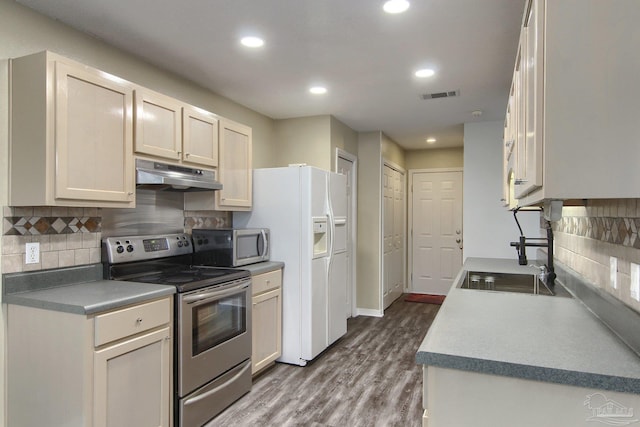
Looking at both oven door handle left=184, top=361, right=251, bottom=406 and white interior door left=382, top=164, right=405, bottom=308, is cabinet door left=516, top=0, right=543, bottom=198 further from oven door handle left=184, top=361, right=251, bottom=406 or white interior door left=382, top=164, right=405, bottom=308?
white interior door left=382, top=164, right=405, bottom=308

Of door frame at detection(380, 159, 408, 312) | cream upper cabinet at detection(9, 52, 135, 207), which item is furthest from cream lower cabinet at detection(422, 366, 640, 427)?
door frame at detection(380, 159, 408, 312)

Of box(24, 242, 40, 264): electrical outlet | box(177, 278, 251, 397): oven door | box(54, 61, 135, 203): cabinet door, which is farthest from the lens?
box(177, 278, 251, 397): oven door

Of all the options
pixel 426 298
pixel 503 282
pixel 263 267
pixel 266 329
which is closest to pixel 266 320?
pixel 266 329

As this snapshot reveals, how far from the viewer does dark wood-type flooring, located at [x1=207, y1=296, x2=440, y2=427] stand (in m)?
2.59

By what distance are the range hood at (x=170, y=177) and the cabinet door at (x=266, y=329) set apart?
3.17 feet

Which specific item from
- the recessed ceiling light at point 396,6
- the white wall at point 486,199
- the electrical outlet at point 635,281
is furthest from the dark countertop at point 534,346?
the white wall at point 486,199

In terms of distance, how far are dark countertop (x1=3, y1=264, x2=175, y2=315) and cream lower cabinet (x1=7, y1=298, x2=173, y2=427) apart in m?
0.04

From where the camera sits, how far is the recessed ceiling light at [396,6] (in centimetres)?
210

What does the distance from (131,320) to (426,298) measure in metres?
5.14

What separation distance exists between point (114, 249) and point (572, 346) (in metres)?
2.42

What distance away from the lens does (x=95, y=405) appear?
6.17 feet

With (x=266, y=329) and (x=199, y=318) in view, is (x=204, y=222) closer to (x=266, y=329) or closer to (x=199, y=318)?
(x=266, y=329)

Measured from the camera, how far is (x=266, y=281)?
3289 millimetres

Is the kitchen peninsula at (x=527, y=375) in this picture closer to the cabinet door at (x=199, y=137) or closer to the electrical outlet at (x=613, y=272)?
the electrical outlet at (x=613, y=272)
